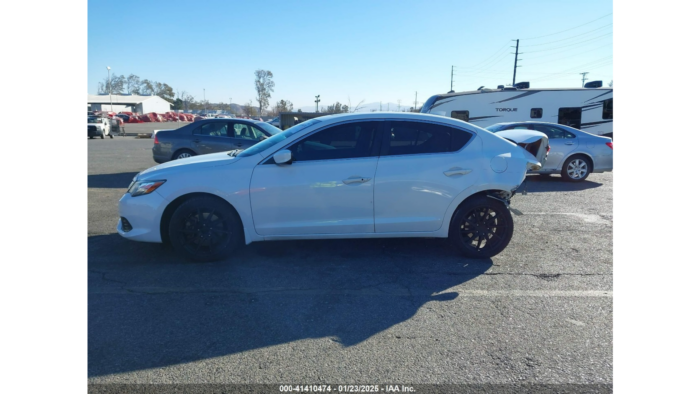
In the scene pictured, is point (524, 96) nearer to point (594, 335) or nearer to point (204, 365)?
point (594, 335)

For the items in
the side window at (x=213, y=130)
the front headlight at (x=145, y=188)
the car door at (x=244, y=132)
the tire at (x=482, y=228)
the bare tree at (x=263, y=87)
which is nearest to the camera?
the front headlight at (x=145, y=188)

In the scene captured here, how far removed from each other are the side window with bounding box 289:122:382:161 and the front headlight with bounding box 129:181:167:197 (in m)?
1.49

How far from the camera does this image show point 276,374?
2.89m

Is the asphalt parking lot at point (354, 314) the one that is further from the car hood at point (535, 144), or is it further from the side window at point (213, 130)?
the side window at point (213, 130)

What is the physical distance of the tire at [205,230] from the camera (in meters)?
4.81

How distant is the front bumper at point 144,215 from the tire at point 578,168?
976 cm

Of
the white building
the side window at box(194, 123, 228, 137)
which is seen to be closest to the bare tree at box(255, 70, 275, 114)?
the white building

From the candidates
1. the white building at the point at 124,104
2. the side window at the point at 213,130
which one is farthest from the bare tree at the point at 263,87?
the side window at the point at 213,130

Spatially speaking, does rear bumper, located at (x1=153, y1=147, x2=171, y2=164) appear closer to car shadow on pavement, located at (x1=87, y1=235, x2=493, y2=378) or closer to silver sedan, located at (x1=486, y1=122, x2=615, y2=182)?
car shadow on pavement, located at (x1=87, y1=235, x2=493, y2=378)

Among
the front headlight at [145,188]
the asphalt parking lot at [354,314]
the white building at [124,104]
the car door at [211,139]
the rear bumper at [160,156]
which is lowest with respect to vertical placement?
the asphalt parking lot at [354,314]

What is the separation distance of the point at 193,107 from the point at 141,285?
11304cm

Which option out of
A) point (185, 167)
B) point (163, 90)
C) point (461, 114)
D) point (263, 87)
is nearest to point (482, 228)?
point (185, 167)

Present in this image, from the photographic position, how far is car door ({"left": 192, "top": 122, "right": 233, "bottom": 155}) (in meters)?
11.7
